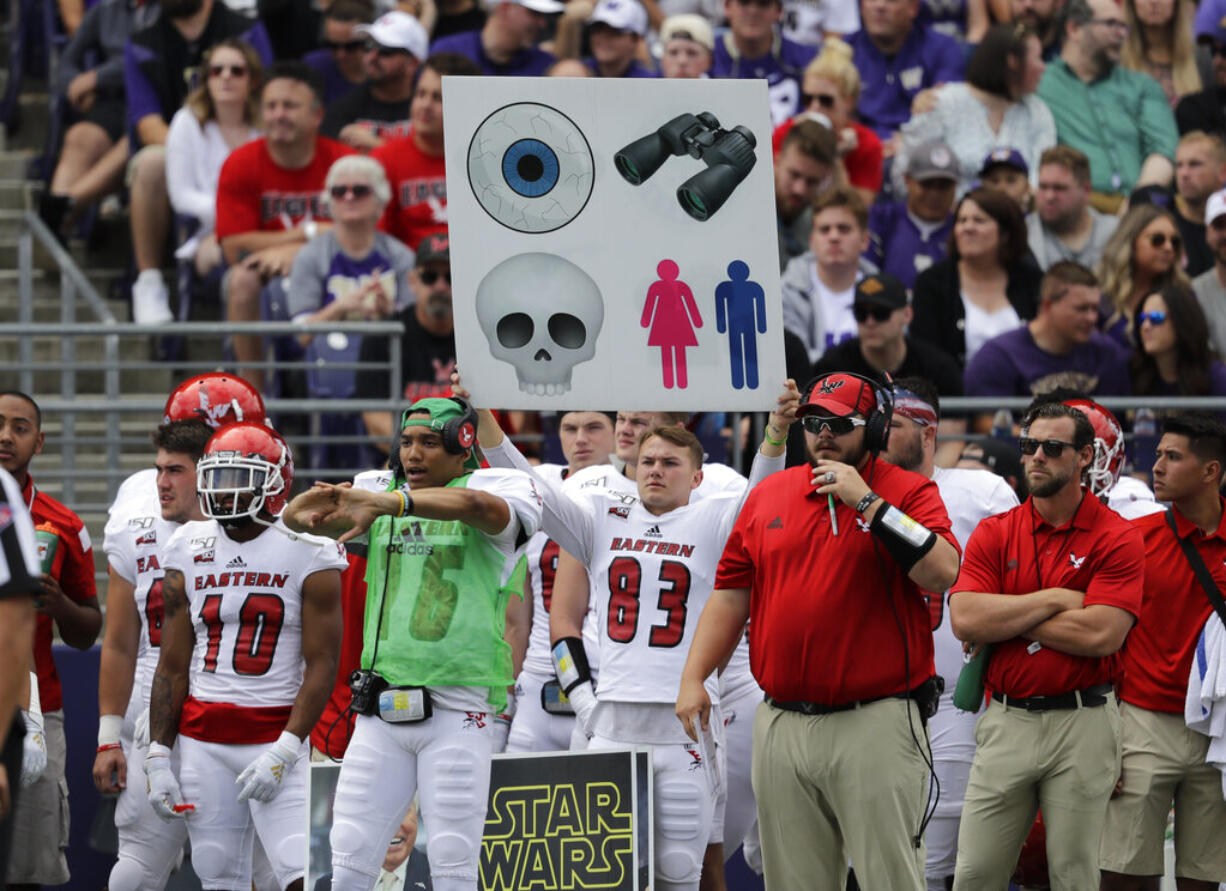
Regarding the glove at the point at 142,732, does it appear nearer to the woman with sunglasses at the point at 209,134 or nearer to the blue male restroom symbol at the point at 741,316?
the blue male restroom symbol at the point at 741,316

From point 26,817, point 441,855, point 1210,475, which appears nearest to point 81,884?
point 26,817

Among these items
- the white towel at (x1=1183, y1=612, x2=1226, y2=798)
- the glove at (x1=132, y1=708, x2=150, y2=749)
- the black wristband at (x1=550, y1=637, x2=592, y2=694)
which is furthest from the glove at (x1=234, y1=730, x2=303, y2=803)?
the white towel at (x1=1183, y1=612, x2=1226, y2=798)

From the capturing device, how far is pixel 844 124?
1235 centimetres

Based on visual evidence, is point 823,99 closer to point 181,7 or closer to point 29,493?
point 181,7

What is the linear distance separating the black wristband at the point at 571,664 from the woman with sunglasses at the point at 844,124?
473cm

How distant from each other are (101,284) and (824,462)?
7692 millimetres

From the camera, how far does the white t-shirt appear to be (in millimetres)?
10820

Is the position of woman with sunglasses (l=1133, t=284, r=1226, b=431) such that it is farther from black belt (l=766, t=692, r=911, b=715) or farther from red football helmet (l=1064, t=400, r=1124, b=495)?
black belt (l=766, t=692, r=911, b=715)

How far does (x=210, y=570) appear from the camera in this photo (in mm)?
7508

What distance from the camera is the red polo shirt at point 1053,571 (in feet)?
23.6

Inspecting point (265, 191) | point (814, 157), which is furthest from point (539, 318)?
point (265, 191)

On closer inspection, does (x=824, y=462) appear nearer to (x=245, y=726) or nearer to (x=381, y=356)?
(x=245, y=726)

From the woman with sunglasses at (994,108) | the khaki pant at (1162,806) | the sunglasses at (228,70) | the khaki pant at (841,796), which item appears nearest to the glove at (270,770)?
the khaki pant at (841,796)

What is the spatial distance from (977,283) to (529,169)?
4.69m
